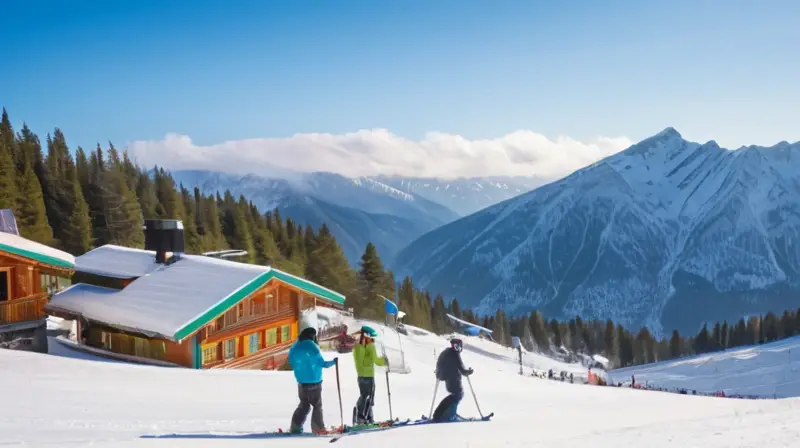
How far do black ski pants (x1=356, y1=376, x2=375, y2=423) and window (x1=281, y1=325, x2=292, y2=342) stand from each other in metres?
17.8

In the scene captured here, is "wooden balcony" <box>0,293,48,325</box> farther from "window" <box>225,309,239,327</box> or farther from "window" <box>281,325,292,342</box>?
"window" <box>281,325,292,342</box>

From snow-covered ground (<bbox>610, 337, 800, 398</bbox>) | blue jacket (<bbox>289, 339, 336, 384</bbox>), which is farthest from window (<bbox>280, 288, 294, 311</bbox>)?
snow-covered ground (<bbox>610, 337, 800, 398</bbox>)

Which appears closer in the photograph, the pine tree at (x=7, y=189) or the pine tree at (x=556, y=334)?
the pine tree at (x=7, y=189)

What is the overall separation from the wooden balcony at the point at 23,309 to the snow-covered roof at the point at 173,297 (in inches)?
74.2

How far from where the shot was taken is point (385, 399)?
715 inches

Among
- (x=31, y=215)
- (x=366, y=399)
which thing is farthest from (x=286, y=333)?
(x=31, y=215)

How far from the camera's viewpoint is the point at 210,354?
81.9ft

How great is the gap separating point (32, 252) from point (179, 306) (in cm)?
605

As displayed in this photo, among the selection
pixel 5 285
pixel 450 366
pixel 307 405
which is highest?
pixel 5 285

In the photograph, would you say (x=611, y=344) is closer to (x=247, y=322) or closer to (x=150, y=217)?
(x=150, y=217)

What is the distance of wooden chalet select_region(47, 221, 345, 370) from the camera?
23688 mm

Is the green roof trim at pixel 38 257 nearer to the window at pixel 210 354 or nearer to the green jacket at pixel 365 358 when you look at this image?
the window at pixel 210 354

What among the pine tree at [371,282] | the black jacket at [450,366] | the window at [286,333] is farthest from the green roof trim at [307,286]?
the pine tree at [371,282]

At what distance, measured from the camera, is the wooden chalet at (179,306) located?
77.7 ft
